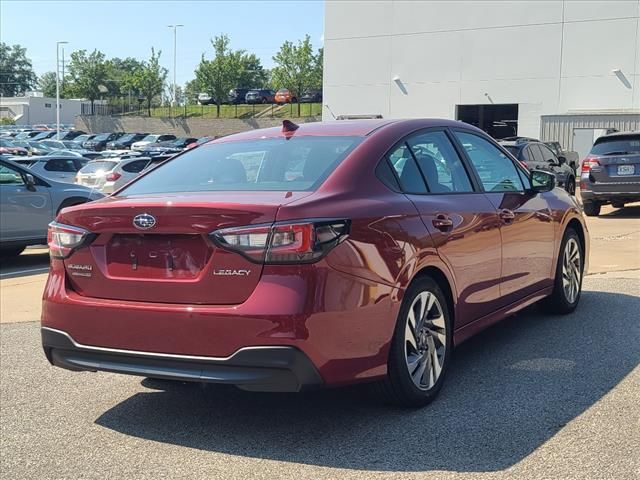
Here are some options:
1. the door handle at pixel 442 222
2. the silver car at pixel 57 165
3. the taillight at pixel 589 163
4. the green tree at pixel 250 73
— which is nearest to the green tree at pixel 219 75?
the green tree at pixel 250 73

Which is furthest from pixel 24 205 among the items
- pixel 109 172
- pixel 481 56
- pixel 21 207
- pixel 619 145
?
pixel 481 56

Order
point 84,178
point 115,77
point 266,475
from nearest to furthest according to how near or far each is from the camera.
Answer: point 266,475
point 84,178
point 115,77

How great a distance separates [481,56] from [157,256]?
104 feet

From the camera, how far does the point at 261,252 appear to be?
3684mm

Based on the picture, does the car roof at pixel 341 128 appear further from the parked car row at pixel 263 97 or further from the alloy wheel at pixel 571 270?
the parked car row at pixel 263 97

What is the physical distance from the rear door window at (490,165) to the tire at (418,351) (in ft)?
4.14

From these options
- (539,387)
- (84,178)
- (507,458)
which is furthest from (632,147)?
(84,178)

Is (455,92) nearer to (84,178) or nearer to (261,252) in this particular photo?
(84,178)

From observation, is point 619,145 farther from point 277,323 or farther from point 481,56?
point 481,56

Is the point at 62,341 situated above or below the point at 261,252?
below

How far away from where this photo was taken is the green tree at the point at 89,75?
79.8 meters

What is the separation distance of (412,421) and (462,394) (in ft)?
1.88

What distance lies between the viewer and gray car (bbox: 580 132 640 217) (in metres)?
15.1

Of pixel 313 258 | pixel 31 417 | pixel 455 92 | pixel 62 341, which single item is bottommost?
pixel 31 417
